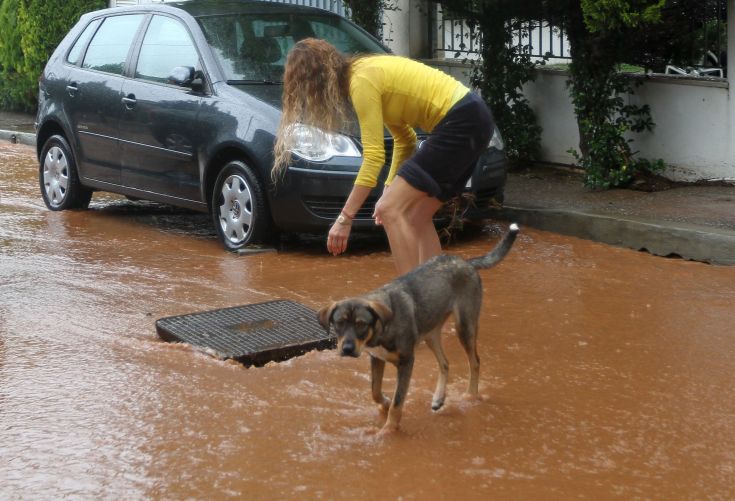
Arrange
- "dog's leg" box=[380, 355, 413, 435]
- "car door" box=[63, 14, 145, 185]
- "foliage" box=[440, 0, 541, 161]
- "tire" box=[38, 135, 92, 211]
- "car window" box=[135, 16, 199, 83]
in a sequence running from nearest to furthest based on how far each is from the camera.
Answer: "dog's leg" box=[380, 355, 413, 435] → "car window" box=[135, 16, 199, 83] → "car door" box=[63, 14, 145, 185] → "tire" box=[38, 135, 92, 211] → "foliage" box=[440, 0, 541, 161]

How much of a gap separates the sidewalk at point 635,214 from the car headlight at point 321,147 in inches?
73.7

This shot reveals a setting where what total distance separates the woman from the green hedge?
13.0 m

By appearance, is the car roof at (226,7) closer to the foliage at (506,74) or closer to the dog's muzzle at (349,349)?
the foliage at (506,74)

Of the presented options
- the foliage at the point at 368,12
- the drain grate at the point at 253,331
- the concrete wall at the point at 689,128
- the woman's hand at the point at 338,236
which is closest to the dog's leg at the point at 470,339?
the woman's hand at the point at 338,236

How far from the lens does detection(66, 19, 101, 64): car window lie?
35.9 feet

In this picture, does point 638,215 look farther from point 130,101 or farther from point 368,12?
point 368,12

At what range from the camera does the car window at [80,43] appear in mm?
10930

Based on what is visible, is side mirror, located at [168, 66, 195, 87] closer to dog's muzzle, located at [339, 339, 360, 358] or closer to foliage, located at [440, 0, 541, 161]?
foliage, located at [440, 0, 541, 161]

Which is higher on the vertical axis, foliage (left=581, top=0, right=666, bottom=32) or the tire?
foliage (left=581, top=0, right=666, bottom=32)

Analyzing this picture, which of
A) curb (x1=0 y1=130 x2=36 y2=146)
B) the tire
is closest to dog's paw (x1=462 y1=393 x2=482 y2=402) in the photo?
the tire

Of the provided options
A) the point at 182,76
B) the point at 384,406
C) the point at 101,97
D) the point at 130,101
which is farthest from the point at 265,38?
the point at 384,406

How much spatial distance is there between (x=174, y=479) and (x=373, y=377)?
99 cm

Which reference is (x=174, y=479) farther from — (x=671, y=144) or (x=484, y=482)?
(x=671, y=144)

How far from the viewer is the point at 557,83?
11812 millimetres
